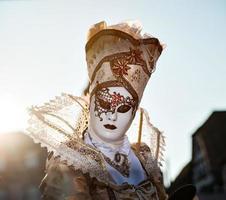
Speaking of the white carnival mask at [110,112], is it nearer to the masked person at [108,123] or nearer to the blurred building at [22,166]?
the masked person at [108,123]

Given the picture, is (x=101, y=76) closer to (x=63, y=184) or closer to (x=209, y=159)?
(x=63, y=184)

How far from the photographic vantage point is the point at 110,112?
10.2ft

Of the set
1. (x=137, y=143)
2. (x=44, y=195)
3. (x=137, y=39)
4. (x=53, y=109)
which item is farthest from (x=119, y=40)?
(x=44, y=195)

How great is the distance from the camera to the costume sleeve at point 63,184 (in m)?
2.64

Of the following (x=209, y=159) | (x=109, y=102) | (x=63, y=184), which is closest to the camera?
(x=63, y=184)

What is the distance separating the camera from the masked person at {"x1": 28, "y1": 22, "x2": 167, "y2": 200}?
291 cm

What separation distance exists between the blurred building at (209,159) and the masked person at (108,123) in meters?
18.1

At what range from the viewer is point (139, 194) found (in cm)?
296

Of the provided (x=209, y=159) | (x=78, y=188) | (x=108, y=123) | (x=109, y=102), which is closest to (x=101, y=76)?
(x=109, y=102)

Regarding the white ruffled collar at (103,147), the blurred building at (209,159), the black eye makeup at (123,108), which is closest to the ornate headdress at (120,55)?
the black eye makeup at (123,108)

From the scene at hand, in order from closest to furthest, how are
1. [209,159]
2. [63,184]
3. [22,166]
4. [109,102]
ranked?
[63,184], [109,102], [209,159], [22,166]

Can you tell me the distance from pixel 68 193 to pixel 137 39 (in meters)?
1.31

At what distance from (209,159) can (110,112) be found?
21.0 metres

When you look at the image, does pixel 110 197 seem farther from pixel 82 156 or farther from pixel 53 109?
pixel 53 109
